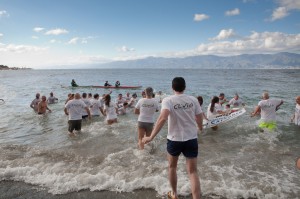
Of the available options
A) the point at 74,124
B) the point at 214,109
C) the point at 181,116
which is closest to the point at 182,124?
the point at 181,116

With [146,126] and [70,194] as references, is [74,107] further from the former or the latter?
[70,194]

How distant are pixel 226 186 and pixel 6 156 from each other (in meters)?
7.33

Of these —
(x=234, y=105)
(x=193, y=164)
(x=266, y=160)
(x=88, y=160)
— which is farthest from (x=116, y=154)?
(x=234, y=105)

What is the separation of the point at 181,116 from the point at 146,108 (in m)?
3.98

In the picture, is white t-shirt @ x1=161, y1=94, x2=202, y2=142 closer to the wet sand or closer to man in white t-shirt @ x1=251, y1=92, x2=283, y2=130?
the wet sand

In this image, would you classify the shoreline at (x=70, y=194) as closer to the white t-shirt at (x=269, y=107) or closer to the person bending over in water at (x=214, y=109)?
the white t-shirt at (x=269, y=107)

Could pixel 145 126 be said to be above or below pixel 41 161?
above

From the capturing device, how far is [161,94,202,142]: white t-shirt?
4547 mm

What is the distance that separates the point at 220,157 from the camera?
8297mm

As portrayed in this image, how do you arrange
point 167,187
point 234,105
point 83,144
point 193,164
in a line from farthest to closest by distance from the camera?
1. point 234,105
2. point 83,144
3. point 167,187
4. point 193,164

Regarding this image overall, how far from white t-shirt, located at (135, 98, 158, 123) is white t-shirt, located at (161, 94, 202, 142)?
3788 millimetres

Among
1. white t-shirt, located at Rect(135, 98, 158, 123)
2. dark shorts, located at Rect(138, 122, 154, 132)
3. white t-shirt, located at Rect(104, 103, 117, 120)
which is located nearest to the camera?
white t-shirt, located at Rect(135, 98, 158, 123)

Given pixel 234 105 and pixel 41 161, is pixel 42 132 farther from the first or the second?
pixel 234 105

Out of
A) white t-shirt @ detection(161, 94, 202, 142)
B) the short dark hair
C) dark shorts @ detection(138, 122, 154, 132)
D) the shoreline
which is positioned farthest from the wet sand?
dark shorts @ detection(138, 122, 154, 132)
